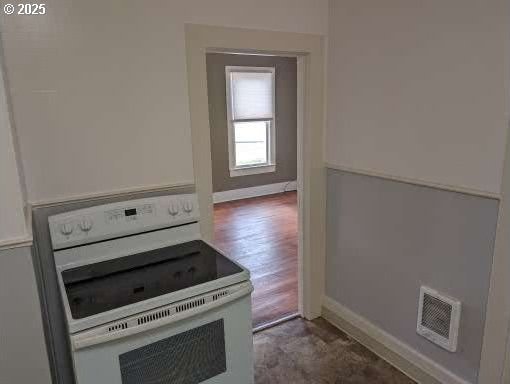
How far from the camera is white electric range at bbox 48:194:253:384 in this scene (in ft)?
4.21

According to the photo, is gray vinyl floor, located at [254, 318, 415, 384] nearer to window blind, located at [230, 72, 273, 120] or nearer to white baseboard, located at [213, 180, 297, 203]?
white baseboard, located at [213, 180, 297, 203]

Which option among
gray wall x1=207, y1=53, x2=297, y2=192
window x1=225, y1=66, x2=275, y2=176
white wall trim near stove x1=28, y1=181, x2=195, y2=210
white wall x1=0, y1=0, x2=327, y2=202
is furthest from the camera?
window x1=225, y1=66, x2=275, y2=176

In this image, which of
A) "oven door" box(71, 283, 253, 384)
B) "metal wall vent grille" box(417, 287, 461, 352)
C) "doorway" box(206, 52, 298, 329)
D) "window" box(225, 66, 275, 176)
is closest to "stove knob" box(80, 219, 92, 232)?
"oven door" box(71, 283, 253, 384)

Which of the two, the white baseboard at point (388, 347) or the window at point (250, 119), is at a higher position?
the window at point (250, 119)

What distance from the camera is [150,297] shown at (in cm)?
137

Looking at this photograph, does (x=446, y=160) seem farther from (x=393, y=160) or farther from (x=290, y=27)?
(x=290, y=27)

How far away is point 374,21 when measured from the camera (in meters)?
2.10

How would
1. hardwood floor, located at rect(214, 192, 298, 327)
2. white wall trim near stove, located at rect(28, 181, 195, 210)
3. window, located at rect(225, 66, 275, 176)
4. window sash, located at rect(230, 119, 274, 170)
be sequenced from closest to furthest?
white wall trim near stove, located at rect(28, 181, 195, 210), hardwood floor, located at rect(214, 192, 298, 327), window, located at rect(225, 66, 275, 176), window sash, located at rect(230, 119, 274, 170)

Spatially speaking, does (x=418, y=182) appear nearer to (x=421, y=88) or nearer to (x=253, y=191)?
(x=421, y=88)

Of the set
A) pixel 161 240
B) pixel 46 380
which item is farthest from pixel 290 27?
pixel 46 380

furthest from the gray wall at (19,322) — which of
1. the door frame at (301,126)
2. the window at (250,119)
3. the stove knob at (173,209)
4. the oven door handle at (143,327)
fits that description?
the window at (250,119)

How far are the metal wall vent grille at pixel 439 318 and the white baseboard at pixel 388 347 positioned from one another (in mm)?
167

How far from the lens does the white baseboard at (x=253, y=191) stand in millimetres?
6203

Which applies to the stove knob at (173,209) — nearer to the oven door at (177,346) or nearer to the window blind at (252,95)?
the oven door at (177,346)
